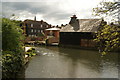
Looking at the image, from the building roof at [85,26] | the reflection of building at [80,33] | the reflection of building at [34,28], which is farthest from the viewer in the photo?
the reflection of building at [34,28]

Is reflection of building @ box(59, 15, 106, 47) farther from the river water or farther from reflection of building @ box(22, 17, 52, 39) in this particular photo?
reflection of building @ box(22, 17, 52, 39)

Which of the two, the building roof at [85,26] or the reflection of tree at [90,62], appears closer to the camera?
the reflection of tree at [90,62]

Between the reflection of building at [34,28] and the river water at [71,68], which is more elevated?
the reflection of building at [34,28]

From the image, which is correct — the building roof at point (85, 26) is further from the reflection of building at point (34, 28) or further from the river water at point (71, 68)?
the reflection of building at point (34, 28)

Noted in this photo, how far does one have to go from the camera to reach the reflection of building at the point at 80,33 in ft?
83.6

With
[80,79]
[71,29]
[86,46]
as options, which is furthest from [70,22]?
[80,79]

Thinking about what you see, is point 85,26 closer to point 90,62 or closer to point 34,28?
point 90,62

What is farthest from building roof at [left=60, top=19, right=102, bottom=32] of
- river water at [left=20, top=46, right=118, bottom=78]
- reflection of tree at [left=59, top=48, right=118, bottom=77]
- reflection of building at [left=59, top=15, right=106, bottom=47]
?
river water at [left=20, top=46, right=118, bottom=78]

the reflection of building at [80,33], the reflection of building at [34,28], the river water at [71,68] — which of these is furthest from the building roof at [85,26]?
the reflection of building at [34,28]

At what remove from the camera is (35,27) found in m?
52.8

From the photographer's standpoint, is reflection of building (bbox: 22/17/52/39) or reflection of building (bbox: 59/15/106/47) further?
reflection of building (bbox: 22/17/52/39)

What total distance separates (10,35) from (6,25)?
694 millimetres

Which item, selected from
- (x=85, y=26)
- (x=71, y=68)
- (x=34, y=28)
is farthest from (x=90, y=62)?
(x=34, y=28)

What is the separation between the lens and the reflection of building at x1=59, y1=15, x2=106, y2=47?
1003 inches
